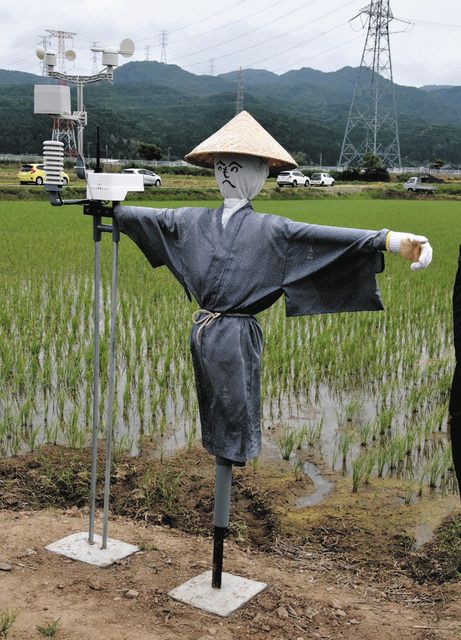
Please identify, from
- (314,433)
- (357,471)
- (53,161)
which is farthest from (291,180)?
(53,161)

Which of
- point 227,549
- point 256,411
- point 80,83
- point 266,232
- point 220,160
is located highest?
point 80,83

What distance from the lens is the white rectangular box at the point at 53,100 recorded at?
98.3 inches

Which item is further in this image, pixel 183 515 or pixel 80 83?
pixel 183 515

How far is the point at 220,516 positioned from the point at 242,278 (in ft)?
2.68

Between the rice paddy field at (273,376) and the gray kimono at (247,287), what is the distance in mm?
1339

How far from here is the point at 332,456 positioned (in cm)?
414

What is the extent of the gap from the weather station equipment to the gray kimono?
0.32 m

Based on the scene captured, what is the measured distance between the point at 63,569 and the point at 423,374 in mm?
3630

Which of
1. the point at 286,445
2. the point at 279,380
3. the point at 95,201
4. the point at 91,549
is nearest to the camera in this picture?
the point at 95,201

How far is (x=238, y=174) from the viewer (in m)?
2.59

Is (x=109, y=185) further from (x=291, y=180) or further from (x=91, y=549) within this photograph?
(x=291, y=180)

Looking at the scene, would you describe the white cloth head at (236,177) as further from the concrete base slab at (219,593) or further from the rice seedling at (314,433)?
the rice seedling at (314,433)

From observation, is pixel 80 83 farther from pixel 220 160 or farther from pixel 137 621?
pixel 137 621

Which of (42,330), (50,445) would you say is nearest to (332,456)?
(50,445)
